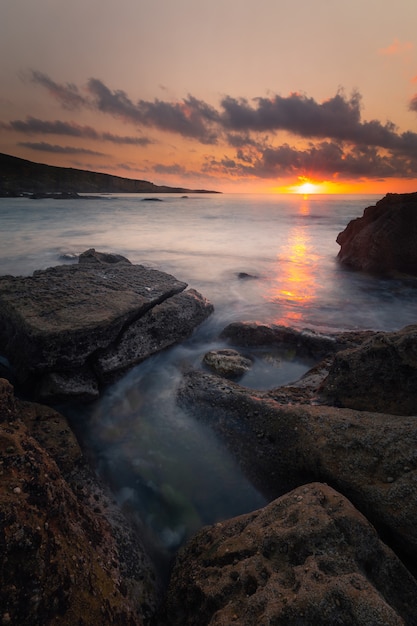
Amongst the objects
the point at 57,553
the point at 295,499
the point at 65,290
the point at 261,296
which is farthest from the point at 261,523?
the point at 261,296

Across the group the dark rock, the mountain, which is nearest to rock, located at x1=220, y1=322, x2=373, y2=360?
the dark rock

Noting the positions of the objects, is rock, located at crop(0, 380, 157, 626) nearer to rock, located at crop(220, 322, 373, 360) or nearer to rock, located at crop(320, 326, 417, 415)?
rock, located at crop(320, 326, 417, 415)

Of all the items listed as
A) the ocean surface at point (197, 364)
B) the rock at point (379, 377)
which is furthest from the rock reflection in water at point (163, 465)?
the rock at point (379, 377)

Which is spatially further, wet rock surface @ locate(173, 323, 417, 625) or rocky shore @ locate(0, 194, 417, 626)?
wet rock surface @ locate(173, 323, 417, 625)

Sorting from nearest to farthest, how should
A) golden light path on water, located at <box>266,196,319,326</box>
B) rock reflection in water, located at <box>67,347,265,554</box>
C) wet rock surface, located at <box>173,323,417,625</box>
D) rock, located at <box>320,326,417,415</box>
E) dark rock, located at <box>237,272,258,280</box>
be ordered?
wet rock surface, located at <box>173,323,417,625</box> < rock reflection in water, located at <box>67,347,265,554</box> < rock, located at <box>320,326,417,415</box> < golden light path on water, located at <box>266,196,319,326</box> < dark rock, located at <box>237,272,258,280</box>

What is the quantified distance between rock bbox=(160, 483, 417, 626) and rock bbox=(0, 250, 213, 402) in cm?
314

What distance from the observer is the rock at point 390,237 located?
11.1m

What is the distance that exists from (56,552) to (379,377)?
3.71m

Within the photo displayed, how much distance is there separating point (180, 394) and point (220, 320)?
11.2 ft

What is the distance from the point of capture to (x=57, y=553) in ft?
6.81

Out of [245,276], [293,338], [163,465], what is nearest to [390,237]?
[245,276]

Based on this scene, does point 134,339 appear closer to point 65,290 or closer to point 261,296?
point 65,290

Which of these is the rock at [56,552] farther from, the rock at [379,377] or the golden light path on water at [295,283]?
the golden light path on water at [295,283]

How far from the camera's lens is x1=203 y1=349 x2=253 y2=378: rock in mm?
5691
